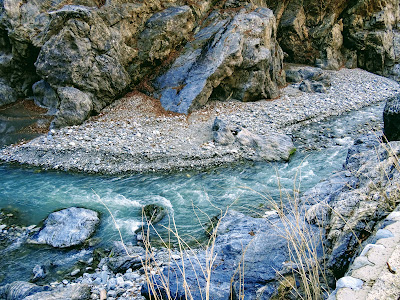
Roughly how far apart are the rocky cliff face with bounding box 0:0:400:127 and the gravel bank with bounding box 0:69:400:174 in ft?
3.01

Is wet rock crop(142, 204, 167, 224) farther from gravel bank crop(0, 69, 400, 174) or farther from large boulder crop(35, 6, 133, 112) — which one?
large boulder crop(35, 6, 133, 112)

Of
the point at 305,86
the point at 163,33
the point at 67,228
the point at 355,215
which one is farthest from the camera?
the point at 305,86

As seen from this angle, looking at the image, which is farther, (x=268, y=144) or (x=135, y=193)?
(x=268, y=144)

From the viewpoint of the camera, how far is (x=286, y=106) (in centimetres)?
1694

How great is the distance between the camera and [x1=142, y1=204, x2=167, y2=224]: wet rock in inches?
335

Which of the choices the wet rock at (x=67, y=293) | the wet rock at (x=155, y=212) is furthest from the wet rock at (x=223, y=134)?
the wet rock at (x=67, y=293)

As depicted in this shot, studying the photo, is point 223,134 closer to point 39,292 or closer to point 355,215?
point 39,292

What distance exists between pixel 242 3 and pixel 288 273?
1863 centimetres

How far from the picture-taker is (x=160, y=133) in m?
13.7

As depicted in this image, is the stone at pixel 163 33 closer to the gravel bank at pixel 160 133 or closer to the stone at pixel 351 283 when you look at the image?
the gravel bank at pixel 160 133

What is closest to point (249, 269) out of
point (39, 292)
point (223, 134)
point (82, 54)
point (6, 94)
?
point (39, 292)

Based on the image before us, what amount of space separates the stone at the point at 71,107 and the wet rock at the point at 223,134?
A: 673cm

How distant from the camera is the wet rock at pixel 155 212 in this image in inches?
335

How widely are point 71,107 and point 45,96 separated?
2877mm
